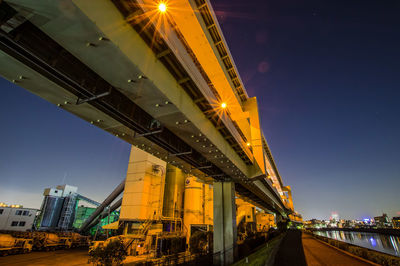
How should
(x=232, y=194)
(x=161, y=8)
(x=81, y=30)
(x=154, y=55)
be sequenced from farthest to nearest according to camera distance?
(x=232, y=194), (x=154, y=55), (x=161, y=8), (x=81, y=30)

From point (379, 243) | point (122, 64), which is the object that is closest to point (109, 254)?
point (122, 64)

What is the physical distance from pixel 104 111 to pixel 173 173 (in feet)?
97.2

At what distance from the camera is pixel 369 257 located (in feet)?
54.7

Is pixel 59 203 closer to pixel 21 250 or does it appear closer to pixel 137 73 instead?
pixel 21 250

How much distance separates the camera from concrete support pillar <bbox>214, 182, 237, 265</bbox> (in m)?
17.4

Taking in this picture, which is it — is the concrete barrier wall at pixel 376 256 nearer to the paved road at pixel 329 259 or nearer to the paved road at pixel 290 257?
the paved road at pixel 329 259

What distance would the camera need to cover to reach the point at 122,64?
19.5 feet

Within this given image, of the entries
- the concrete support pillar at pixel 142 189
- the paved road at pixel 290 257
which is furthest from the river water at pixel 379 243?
the concrete support pillar at pixel 142 189

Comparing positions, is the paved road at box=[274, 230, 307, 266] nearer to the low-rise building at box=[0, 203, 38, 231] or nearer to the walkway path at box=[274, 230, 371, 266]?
the walkway path at box=[274, 230, 371, 266]

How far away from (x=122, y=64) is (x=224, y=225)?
18.0m

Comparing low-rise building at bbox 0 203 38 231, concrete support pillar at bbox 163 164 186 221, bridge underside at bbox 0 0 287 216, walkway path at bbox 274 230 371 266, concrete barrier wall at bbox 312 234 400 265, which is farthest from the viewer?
low-rise building at bbox 0 203 38 231

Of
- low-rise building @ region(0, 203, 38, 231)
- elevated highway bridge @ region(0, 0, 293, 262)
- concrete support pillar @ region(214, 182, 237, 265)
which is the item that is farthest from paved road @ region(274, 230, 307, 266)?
low-rise building @ region(0, 203, 38, 231)

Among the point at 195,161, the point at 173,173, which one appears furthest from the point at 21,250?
the point at 195,161

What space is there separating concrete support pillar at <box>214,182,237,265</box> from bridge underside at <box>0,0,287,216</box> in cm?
1032
